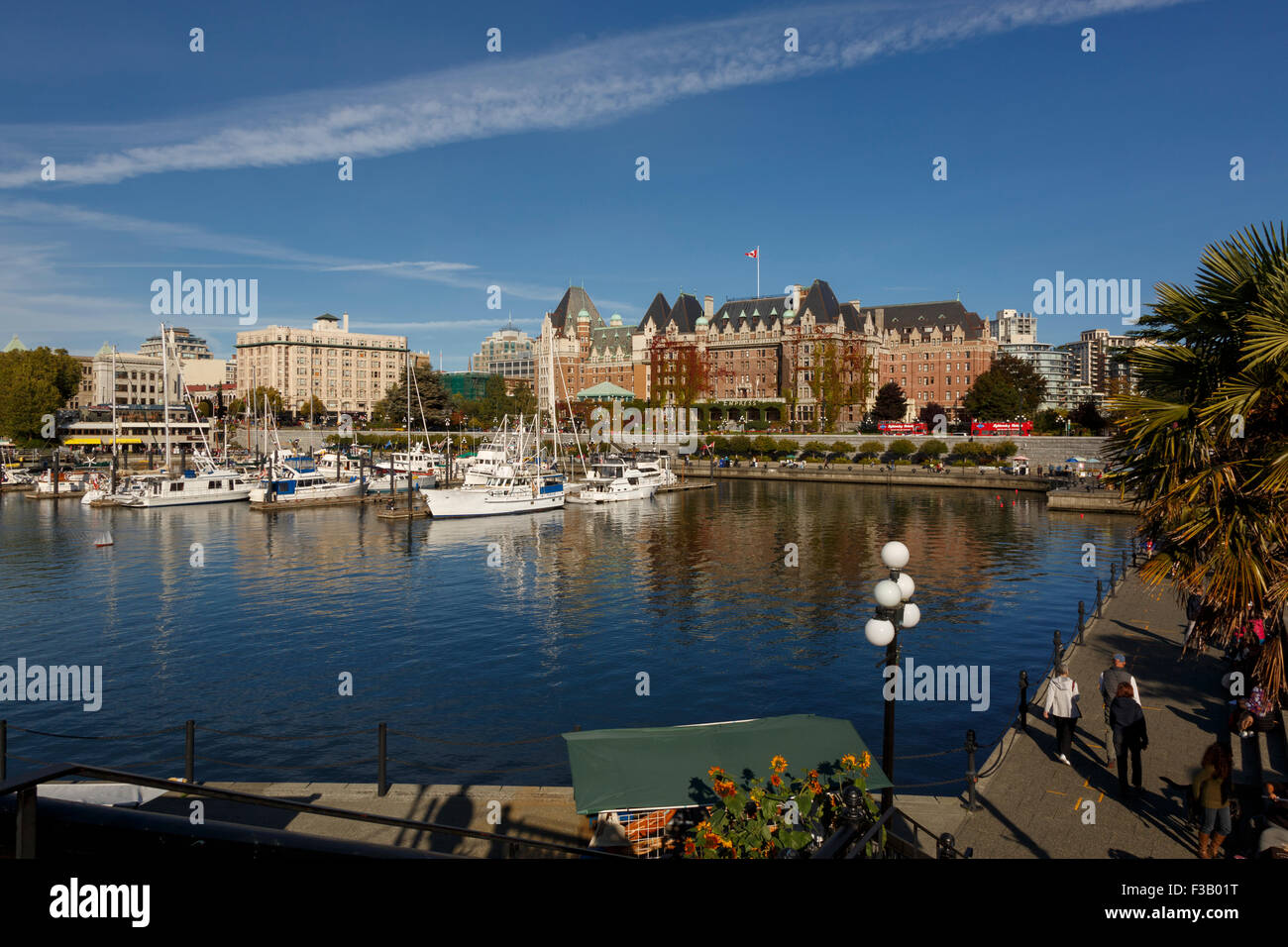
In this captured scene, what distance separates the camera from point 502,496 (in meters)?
68.1

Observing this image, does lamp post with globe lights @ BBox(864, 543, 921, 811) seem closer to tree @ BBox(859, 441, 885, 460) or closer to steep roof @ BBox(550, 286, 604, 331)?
tree @ BBox(859, 441, 885, 460)

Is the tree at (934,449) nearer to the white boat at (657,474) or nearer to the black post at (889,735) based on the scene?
the white boat at (657,474)

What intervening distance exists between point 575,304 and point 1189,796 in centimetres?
17992

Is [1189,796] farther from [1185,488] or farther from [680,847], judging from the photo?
[680,847]

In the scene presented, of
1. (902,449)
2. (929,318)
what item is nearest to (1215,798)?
(902,449)

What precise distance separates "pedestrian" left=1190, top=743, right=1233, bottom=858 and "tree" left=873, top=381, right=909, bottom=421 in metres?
122

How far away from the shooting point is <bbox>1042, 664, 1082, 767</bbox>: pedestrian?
45.8ft

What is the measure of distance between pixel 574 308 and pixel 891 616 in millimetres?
178544

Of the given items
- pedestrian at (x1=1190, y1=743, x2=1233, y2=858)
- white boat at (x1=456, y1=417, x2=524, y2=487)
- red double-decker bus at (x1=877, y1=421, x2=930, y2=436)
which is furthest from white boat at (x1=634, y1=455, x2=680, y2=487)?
pedestrian at (x1=1190, y1=743, x2=1233, y2=858)

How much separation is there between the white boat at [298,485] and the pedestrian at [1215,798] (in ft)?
236

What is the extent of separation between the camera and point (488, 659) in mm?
27062

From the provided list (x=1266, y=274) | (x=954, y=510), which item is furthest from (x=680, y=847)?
(x=954, y=510)

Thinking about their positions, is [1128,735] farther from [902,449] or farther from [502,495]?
[902,449]
